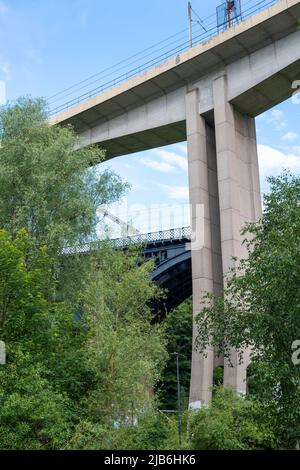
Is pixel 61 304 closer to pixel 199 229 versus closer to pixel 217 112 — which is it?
pixel 199 229

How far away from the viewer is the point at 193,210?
113 ft

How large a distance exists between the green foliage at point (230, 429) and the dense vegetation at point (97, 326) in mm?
43

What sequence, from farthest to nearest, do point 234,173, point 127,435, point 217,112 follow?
point 217,112, point 234,173, point 127,435

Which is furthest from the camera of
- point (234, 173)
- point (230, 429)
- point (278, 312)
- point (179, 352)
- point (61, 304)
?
point (179, 352)

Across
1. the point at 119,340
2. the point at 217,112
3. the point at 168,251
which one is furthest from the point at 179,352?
the point at 119,340

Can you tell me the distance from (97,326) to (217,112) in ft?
57.8

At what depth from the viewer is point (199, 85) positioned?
119 feet

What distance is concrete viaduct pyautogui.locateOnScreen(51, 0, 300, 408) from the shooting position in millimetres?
32125

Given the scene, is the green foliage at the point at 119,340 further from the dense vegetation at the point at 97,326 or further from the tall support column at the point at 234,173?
the tall support column at the point at 234,173

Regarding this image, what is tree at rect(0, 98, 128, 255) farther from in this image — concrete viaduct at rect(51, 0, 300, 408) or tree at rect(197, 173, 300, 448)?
tree at rect(197, 173, 300, 448)

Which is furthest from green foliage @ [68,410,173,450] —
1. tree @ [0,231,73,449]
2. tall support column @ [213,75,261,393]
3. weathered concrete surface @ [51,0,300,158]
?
weathered concrete surface @ [51,0,300,158]

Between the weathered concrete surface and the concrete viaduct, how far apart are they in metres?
0.06

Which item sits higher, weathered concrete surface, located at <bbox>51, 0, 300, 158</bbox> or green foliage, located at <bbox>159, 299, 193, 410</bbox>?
weathered concrete surface, located at <bbox>51, 0, 300, 158</bbox>

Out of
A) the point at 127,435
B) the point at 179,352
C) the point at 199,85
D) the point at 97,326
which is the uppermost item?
the point at 199,85
